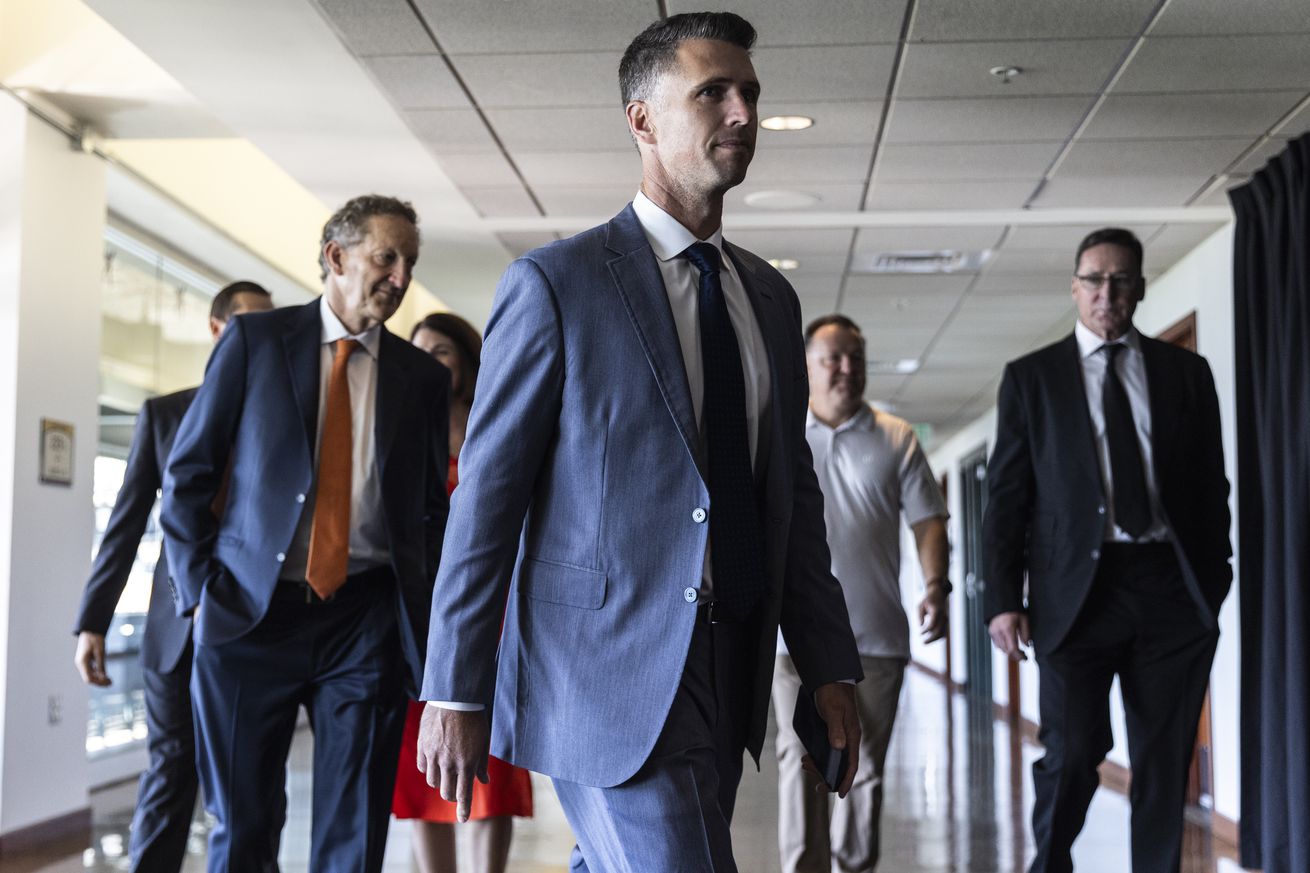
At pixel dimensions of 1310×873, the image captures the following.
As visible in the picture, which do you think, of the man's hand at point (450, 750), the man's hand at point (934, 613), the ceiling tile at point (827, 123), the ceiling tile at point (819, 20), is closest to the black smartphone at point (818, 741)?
the man's hand at point (450, 750)

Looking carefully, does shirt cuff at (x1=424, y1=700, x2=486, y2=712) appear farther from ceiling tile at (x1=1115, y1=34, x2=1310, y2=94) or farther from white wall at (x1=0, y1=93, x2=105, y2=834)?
white wall at (x1=0, y1=93, x2=105, y2=834)

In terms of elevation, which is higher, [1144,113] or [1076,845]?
[1144,113]

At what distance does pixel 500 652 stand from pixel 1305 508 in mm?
3486

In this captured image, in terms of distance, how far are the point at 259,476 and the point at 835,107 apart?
10.6ft

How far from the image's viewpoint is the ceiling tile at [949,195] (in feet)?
22.1

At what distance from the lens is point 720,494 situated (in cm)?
186

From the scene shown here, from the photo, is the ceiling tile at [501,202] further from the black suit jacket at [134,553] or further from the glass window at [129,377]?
the black suit jacket at [134,553]

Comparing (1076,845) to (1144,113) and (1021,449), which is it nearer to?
(1021,449)

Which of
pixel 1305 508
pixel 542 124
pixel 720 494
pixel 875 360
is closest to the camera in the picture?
pixel 720 494

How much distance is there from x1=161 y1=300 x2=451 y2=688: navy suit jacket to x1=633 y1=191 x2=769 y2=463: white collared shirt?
4.26ft

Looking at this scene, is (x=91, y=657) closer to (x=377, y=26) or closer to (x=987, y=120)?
(x=377, y=26)

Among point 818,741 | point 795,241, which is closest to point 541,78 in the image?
point 795,241

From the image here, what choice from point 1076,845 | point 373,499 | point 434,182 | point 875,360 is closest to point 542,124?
point 434,182

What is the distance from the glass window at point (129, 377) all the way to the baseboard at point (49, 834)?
49.2 inches
